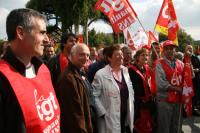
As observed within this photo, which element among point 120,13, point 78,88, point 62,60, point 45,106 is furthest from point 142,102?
point 45,106

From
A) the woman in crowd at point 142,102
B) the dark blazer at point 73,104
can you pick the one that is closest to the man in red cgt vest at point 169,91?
the woman in crowd at point 142,102

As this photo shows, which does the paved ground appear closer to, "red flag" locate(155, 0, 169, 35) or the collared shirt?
"red flag" locate(155, 0, 169, 35)

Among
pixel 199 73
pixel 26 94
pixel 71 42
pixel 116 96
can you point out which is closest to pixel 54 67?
pixel 71 42

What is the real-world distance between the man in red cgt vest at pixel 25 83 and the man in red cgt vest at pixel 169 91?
3945 millimetres

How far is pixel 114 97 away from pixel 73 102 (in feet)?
4.28

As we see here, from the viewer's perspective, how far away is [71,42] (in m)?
5.79

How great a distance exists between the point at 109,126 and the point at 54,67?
1.24 meters

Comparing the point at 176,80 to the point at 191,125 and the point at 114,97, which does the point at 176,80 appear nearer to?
the point at 114,97

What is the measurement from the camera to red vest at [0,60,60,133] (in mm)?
2334

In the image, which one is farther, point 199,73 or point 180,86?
point 199,73

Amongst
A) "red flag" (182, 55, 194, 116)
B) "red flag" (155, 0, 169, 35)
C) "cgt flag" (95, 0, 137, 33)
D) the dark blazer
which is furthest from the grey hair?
"red flag" (155, 0, 169, 35)

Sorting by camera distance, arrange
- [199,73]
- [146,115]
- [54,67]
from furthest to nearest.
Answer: [199,73] → [146,115] → [54,67]

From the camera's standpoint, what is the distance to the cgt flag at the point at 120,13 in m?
8.20

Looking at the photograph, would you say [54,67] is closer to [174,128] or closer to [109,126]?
[109,126]
